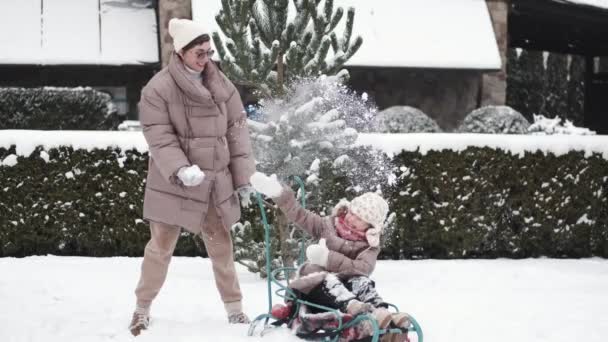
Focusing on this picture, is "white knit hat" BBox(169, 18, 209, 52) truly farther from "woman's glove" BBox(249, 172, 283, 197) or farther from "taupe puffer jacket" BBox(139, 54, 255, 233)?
"woman's glove" BBox(249, 172, 283, 197)

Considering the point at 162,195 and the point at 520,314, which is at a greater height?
the point at 162,195

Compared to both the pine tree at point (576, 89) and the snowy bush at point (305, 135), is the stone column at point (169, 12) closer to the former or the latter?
the snowy bush at point (305, 135)

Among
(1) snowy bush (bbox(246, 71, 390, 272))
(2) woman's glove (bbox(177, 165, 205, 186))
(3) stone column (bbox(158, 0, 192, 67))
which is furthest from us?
(3) stone column (bbox(158, 0, 192, 67))

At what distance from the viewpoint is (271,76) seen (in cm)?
727

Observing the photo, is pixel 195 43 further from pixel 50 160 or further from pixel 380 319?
pixel 50 160

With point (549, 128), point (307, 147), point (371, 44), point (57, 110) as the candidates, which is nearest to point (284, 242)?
point (307, 147)

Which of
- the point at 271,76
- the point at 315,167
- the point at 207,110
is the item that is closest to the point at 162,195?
the point at 207,110

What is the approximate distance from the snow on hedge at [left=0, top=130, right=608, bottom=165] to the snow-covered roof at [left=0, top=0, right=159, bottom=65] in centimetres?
561

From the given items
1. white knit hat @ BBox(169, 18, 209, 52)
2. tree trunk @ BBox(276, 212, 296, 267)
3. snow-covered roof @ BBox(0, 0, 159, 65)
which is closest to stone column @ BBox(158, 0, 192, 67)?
snow-covered roof @ BBox(0, 0, 159, 65)

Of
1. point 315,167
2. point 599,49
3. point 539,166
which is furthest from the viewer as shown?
point 599,49

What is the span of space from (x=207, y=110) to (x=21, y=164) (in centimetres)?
391

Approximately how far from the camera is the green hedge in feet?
27.1

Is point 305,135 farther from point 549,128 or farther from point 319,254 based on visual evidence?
point 549,128

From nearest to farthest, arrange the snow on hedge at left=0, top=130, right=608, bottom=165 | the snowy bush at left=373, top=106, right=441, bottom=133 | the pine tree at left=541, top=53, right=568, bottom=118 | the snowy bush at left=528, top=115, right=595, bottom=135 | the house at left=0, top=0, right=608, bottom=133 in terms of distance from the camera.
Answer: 1. the snow on hedge at left=0, top=130, right=608, bottom=165
2. the snowy bush at left=373, top=106, right=441, bottom=133
3. the snowy bush at left=528, top=115, right=595, bottom=135
4. the house at left=0, top=0, right=608, bottom=133
5. the pine tree at left=541, top=53, right=568, bottom=118
